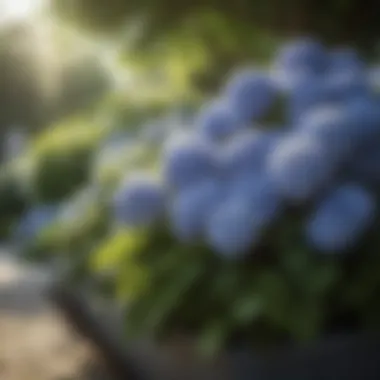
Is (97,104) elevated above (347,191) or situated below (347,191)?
above

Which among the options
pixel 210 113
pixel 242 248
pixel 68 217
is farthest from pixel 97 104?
pixel 242 248

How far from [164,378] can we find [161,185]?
15 centimetres

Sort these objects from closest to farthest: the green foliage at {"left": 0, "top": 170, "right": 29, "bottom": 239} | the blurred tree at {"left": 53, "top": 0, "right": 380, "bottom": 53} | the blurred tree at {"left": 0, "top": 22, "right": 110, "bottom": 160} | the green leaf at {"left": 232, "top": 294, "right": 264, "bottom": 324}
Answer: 1. the green leaf at {"left": 232, "top": 294, "right": 264, "bottom": 324}
2. the blurred tree at {"left": 53, "top": 0, "right": 380, "bottom": 53}
3. the blurred tree at {"left": 0, "top": 22, "right": 110, "bottom": 160}
4. the green foliage at {"left": 0, "top": 170, "right": 29, "bottom": 239}

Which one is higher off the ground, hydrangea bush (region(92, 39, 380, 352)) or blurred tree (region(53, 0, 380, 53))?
blurred tree (region(53, 0, 380, 53))

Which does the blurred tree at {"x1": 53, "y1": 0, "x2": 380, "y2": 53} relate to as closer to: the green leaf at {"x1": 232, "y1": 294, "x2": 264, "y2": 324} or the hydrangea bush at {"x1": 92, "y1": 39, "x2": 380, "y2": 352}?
the hydrangea bush at {"x1": 92, "y1": 39, "x2": 380, "y2": 352}

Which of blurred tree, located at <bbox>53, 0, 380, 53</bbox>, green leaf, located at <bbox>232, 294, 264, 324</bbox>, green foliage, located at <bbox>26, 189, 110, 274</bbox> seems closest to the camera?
green leaf, located at <bbox>232, 294, 264, 324</bbox>

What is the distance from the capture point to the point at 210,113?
0.67 m

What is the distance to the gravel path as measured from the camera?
62 centimetres

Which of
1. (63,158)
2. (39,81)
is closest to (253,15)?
(63,158)

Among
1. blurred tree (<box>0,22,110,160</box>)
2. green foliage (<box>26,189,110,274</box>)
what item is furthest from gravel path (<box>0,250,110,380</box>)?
blurred tree (<box>0,22,110,160</box>)

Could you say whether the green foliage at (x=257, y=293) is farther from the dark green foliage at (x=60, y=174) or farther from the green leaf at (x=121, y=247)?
the dark green foliage at (x=60, y=174)

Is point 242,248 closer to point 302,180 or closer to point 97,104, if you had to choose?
point 302,180

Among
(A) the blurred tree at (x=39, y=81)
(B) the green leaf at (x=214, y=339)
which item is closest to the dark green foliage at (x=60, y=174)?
(A) the blurred tree at (x=39, y=81)

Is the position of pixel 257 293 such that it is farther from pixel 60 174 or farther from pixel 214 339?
pixel 60 174
